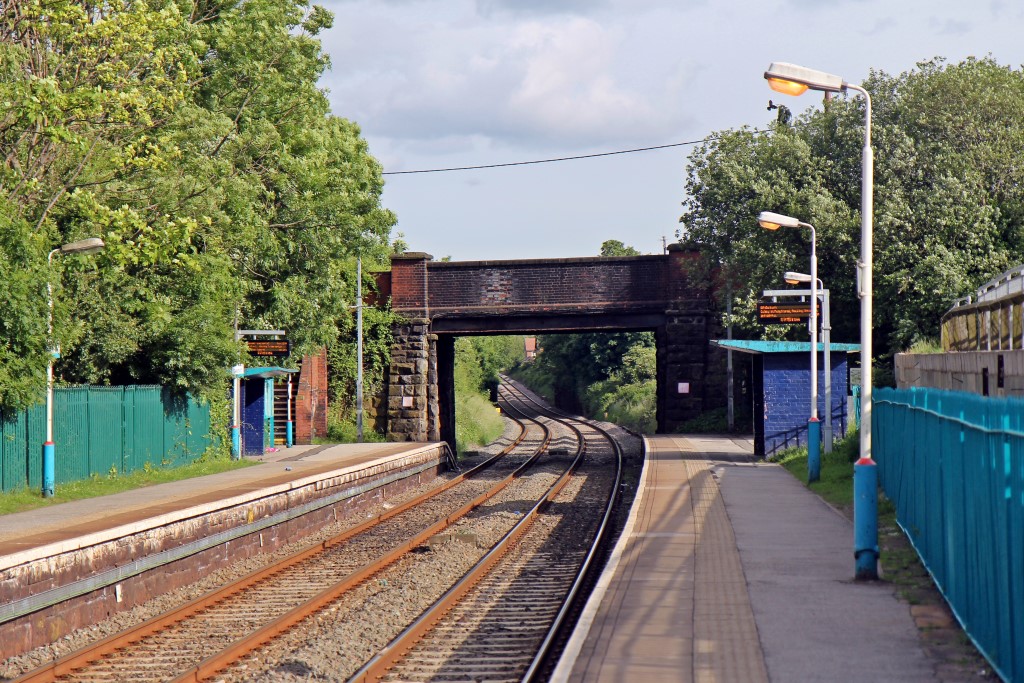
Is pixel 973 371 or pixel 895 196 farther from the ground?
pixel 895 196

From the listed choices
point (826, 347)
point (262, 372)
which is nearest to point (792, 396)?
point (826, 347)

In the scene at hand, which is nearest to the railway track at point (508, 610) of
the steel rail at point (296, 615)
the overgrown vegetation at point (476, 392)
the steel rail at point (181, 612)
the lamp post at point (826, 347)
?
the steel rail at point (296, 615)

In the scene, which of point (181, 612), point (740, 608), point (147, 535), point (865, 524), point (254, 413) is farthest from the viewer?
point (254, 413)

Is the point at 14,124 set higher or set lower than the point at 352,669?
higher

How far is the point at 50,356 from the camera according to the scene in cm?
1864

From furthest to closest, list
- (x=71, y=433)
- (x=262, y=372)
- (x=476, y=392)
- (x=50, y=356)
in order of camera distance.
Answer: (x=476, y=392), (x=262, y=372), (x=71, y=433), (x=50, y=356)

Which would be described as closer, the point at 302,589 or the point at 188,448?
the point at 302,589

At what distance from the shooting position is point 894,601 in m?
11.0

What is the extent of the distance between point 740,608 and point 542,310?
31.3 metres

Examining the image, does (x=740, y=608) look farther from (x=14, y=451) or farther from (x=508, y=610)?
(x=14, y=451)

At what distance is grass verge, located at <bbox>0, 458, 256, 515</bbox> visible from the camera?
18875 millimetres

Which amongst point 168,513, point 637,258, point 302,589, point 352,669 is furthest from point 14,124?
point 637,258

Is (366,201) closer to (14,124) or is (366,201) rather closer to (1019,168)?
(14,124)

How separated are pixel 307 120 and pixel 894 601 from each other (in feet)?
84.5
